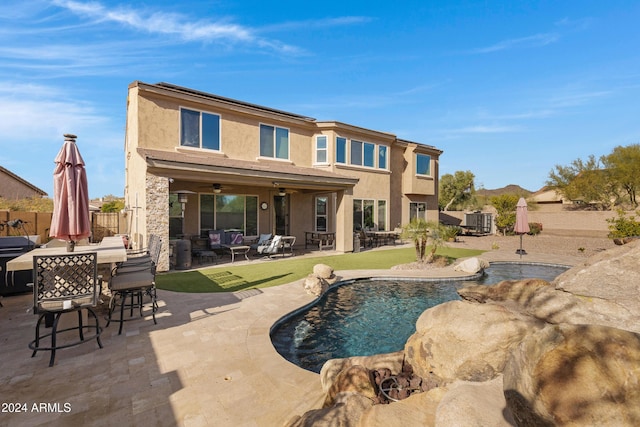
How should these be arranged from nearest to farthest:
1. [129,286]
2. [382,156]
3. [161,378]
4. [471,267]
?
[161,378] → [129,286] → [471,267] → [382,156]

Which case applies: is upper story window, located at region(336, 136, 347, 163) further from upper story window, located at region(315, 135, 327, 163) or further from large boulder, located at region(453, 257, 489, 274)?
large boulder, located at region(453, 257, 489, 274)

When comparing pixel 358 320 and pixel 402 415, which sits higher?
pixel 402 415

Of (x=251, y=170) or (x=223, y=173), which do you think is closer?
(x=223, y=173)

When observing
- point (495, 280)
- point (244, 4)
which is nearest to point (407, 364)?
point (495, 280)

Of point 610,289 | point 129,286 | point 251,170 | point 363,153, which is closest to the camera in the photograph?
point 610,289

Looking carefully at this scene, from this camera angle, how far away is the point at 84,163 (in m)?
5.59

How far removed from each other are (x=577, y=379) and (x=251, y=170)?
11.6 m

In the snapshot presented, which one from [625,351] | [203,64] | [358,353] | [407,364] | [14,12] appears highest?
[203,64]

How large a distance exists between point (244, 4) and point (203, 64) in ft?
13.8

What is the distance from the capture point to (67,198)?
5336 millimetres

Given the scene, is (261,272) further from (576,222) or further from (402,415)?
(576,222)

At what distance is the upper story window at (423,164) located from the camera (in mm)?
22961

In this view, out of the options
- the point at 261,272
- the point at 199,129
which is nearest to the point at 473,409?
the point at 261,272

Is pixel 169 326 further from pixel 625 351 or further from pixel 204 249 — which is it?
pixel 204 249
